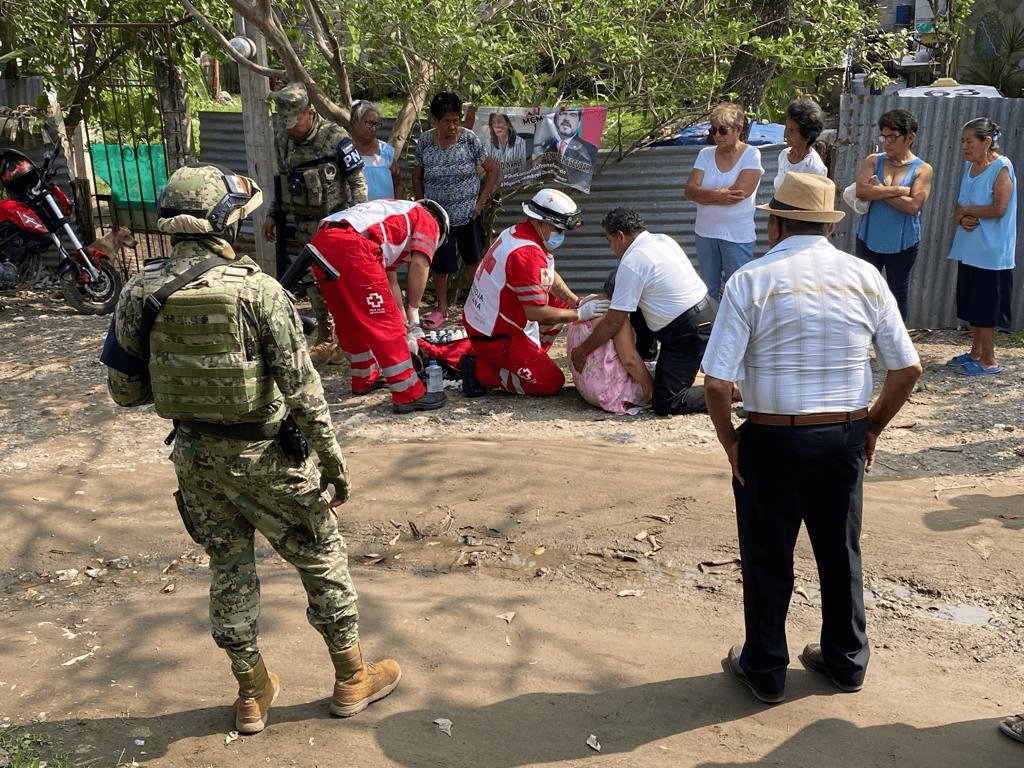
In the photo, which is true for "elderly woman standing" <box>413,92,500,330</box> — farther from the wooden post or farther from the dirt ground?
the dirt ground

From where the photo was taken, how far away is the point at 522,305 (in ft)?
21.0

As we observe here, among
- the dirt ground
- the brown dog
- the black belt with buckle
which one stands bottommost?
the dirt ground

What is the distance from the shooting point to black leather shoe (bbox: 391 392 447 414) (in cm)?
654

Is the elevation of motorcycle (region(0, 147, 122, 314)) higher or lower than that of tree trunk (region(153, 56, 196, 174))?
lower

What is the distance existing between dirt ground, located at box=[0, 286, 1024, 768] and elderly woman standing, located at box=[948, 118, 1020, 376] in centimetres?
43

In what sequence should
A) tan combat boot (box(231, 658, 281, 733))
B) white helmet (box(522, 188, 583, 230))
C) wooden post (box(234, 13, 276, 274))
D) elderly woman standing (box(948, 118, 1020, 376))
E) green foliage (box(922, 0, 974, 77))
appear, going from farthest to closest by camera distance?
green foliage (box(922, 0, 974, 77)) → wooden post (box(234, 13, 276, 274)) → elderly woman standing (box(948, 118, 1020, 376)) → white helmet (box(522, 188, 583, 230)) → tan combat boot (box(231, 658, 281, 733))

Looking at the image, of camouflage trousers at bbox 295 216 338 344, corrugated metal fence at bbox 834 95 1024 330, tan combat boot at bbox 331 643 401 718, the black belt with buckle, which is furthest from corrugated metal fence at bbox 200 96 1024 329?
tan combat boot at bbox 331 643 401 718

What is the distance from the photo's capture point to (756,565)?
137 inches

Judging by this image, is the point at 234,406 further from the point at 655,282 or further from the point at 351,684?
the point at 655,282

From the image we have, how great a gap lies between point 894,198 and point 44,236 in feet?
22.6

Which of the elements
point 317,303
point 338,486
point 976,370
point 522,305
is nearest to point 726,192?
point 522,305

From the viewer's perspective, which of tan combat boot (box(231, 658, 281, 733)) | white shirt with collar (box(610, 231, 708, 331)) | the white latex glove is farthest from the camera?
the white latex glove

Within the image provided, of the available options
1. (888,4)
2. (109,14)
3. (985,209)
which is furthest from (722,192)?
(888,4)

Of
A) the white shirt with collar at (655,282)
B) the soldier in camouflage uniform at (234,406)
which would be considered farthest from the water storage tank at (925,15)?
the soldier in camouflage uniform at (234,406)
